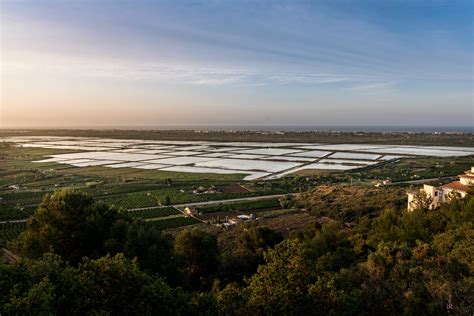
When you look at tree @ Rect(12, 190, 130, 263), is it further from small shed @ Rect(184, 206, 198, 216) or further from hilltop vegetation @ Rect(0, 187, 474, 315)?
small shed @ Rect(184, 206, 198, 216)

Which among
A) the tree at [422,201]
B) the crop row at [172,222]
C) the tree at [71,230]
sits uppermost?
the tree at [71,230]

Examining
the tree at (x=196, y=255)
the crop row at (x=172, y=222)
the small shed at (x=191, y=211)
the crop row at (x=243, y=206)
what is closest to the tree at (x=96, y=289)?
the tree at (x=196, y=255)

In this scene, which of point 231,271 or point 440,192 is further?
point 440,192

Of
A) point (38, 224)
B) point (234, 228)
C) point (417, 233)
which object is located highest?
point (38, 224)

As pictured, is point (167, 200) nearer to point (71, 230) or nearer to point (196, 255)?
point (196, 255)

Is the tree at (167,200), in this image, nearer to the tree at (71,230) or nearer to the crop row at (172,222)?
the crop row at (172,222)

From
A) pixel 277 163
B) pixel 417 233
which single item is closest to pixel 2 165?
pixel 277 163

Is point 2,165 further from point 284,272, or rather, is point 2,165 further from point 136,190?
point 284,272

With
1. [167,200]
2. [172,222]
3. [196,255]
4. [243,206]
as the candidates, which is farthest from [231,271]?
[167,200]

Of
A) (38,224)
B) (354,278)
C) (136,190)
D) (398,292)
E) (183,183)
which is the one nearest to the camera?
(398,292)
